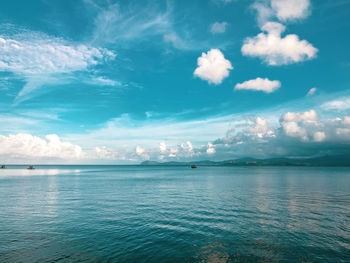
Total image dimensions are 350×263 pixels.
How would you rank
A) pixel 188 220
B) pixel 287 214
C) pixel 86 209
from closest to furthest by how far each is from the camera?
1. pixel 188 220
2. pixel 287 214
3. pixel 86 209

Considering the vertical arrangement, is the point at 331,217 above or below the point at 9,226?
below

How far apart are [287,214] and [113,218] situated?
3081 cm

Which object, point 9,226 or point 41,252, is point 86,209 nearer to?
point 9,226

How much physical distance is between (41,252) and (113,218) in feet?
48.1

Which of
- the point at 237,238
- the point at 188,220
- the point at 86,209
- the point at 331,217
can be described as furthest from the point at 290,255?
the point at 86,209

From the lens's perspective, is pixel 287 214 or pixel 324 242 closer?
pixel 324 242

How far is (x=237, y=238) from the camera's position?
86.6 ft

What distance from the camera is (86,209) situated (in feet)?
143

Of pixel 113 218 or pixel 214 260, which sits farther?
pixel 113 218

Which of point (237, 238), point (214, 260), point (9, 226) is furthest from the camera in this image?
point (9, 226)

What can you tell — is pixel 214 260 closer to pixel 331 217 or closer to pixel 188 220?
pixel 188 220

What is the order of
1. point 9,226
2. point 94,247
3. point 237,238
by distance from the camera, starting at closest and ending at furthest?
point 94,247 < point 237,238 < point 9,226

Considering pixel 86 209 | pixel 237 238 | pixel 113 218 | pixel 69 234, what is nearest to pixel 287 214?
pixel 237 238

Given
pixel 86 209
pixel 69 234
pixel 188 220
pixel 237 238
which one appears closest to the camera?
pixel 237 238
